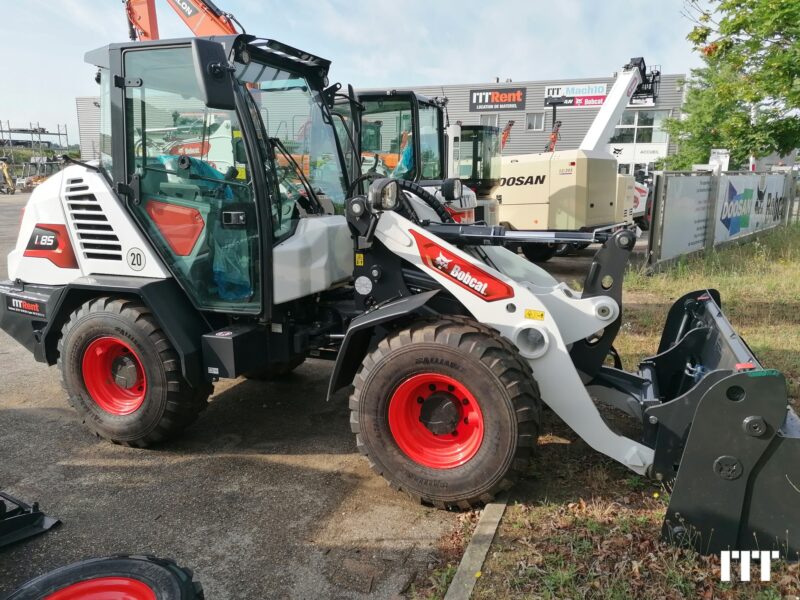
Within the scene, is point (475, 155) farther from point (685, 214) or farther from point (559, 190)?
point (685, 214)

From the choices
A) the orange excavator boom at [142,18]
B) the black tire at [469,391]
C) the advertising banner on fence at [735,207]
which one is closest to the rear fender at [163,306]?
the black tire at [469,391]

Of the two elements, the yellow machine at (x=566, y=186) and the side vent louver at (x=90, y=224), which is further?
the yellow machine at (x=566, y=186)

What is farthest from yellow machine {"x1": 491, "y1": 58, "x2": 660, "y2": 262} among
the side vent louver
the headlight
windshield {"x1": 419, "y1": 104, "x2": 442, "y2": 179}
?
the side vent louver

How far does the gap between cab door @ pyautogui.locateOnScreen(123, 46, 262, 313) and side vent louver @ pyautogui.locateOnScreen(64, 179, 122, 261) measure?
0.89 ft

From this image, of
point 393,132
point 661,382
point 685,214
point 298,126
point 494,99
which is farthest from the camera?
point 494,99

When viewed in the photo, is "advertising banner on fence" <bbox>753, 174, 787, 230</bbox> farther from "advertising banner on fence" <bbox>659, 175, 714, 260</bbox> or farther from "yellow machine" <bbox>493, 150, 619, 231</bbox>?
"yellow machine" <bbox>493, 150, 619, 231</bbox>

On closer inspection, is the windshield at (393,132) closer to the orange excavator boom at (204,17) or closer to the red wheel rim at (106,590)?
the orange excavator boom at (204,17)

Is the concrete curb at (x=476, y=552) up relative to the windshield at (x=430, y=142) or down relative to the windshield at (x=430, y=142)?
down

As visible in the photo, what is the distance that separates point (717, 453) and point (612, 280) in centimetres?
109

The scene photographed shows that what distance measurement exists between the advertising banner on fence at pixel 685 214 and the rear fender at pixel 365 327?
793 cm

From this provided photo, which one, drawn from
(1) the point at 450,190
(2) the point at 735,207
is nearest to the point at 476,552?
(1) the point at 450,190

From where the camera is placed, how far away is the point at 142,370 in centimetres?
415

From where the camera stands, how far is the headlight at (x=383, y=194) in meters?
3.55

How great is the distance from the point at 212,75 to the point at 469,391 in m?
2.27
